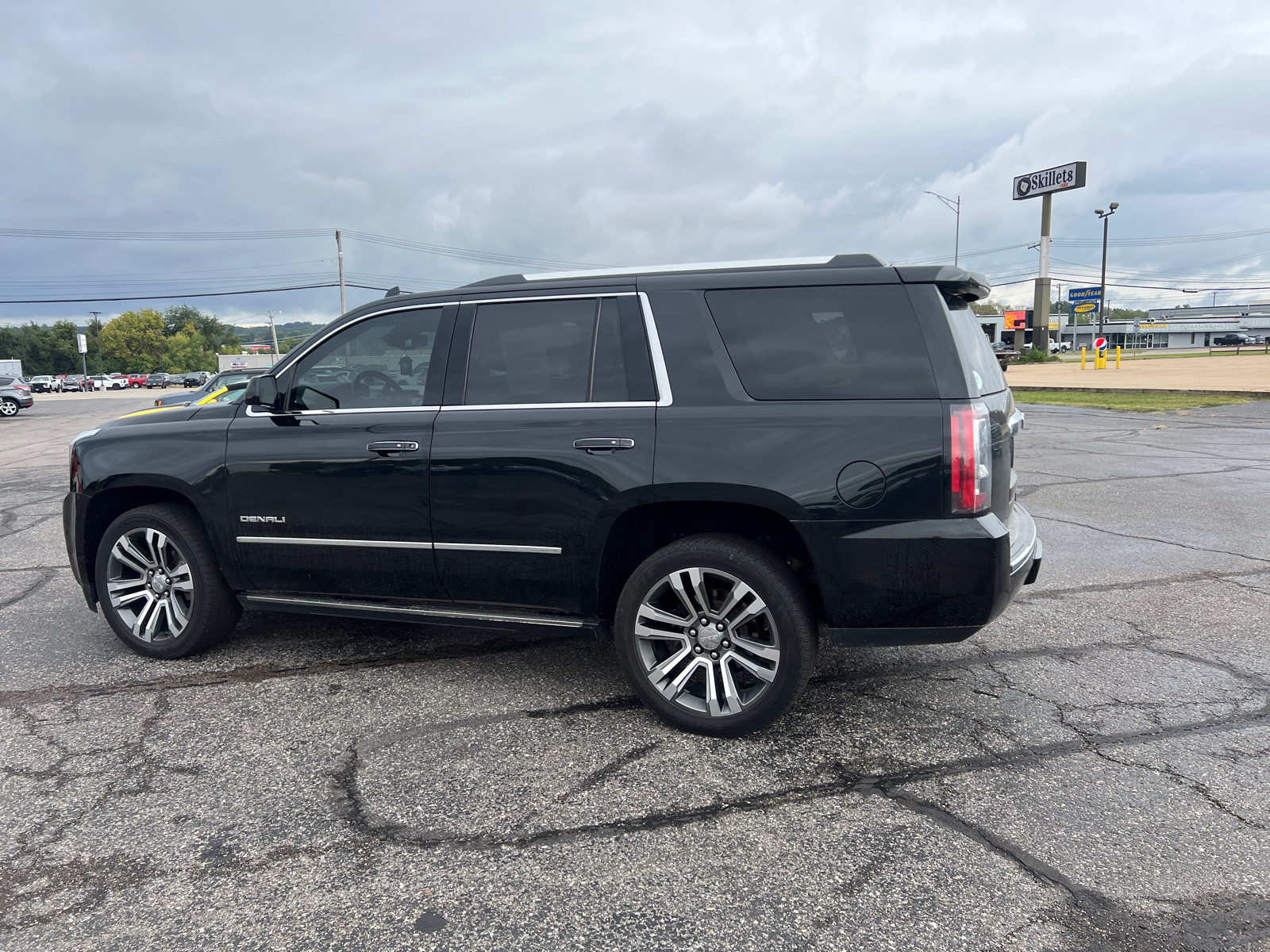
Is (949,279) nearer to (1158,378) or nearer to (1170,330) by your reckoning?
(1158,378)

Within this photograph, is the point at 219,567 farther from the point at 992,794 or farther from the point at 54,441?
the point at 54,441

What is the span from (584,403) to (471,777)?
5.21 ft

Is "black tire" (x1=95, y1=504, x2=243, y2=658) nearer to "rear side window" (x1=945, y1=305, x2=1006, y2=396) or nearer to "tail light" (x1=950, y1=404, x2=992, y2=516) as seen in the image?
"tail light" (x1=950, y1=404, x2=992, y2=516)

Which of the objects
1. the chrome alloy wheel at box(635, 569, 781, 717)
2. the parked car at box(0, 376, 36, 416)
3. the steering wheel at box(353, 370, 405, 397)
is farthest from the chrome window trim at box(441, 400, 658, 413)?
the parked car at box(0, 376, 36, 416)

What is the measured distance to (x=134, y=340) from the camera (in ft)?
445

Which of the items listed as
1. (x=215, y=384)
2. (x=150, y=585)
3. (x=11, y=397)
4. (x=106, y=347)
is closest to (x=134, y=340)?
(x=106, y=347)

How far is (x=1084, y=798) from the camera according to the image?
3.11 metres

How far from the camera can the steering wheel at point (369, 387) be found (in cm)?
421

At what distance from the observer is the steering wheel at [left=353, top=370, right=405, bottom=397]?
4.21m

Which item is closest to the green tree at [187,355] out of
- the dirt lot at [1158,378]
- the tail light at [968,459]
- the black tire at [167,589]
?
the dirt lot at [1158,378]

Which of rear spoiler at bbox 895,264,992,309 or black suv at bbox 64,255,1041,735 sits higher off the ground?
rear spoiler at bbox 895,264,992,309

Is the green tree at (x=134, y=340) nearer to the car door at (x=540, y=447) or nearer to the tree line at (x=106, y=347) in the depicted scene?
the tree line at (x=106, y=347)

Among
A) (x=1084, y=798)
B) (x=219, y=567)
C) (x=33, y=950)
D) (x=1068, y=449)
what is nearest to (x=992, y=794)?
(x=1084, y=798)

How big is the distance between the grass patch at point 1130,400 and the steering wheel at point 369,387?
63.3 feet
